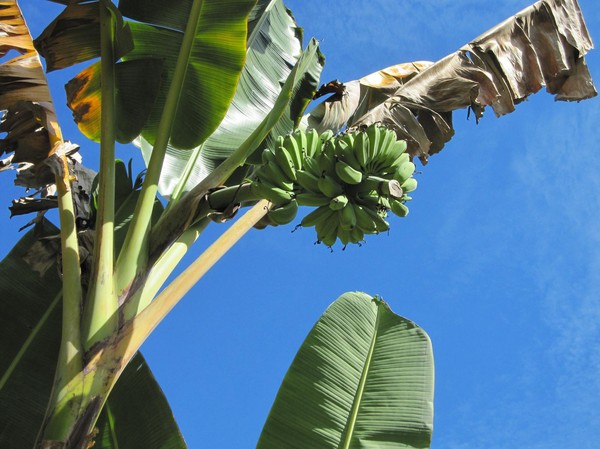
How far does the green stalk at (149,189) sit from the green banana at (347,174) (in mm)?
728

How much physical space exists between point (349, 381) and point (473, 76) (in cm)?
175

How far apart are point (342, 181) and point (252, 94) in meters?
1.41

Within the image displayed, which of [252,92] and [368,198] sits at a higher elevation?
[252,92]

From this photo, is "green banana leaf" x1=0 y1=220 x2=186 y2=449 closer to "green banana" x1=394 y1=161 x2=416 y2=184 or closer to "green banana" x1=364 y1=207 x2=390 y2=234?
"green banana" x1=364 y1=207 x2=390 y2=234

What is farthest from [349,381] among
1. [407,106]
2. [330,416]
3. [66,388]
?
[407,106]

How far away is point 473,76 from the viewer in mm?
3363

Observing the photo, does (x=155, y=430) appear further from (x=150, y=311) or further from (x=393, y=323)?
(x=393, y=323)

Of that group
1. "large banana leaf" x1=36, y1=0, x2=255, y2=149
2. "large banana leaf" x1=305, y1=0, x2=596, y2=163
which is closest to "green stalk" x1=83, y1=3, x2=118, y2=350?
"large banana leaf" x1=36, y1=0, x2=255, y2=149

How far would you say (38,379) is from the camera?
2.58 metres

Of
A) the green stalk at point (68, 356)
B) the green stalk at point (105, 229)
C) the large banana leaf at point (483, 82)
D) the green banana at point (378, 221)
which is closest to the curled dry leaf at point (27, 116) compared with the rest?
the green stalk at point (105, 229)

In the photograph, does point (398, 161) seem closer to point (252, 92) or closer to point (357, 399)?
point (357, 399)

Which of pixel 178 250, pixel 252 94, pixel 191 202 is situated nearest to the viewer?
pixel 191 202

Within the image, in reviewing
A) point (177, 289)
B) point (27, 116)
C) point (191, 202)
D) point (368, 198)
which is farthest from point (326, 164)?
point (27, 116)

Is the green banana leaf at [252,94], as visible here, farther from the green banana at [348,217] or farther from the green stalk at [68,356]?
the green banana at [348,217]
